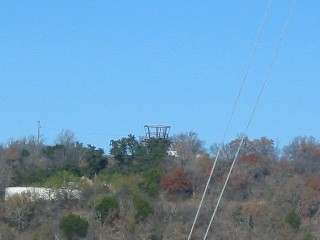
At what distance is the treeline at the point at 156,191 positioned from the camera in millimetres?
44938

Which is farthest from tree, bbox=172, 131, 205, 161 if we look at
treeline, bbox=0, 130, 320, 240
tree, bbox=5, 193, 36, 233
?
tree, bbox=5, 193, 36, 233

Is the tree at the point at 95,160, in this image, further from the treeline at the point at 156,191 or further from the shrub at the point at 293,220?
the shrub at the point at 293,220

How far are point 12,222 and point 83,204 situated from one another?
159 inches

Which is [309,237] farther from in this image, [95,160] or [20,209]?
[95,160]

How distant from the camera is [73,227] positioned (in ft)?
142

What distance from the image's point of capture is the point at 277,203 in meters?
47.9

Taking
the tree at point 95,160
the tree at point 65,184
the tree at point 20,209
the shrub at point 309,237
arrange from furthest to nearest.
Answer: the tree at point 95,160
the tree at point 65,184
the tree at point 20,209
the shrub at point 309,237

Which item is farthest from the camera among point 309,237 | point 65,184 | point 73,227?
point 65,184

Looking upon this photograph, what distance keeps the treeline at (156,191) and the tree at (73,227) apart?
5 centimetres

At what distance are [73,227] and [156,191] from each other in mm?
7944

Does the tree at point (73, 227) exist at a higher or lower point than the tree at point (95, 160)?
lower

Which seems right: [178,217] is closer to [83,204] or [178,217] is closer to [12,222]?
[83,204]

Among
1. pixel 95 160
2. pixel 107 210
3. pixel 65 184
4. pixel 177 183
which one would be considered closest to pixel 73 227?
pixel 107 210

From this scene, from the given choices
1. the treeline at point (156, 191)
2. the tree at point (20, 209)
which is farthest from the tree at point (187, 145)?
the tree at point (20, 209)
